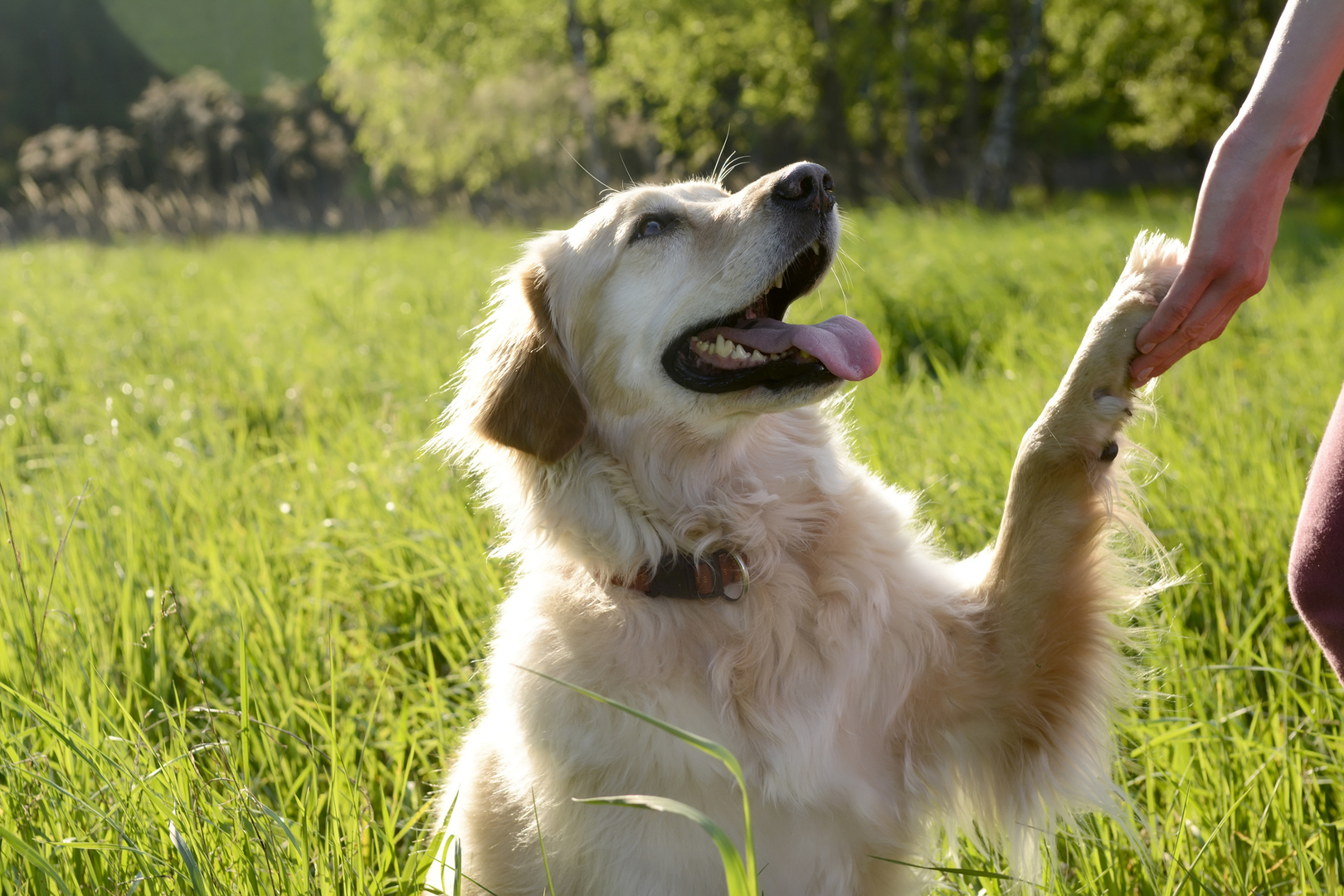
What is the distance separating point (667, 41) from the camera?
21.0m

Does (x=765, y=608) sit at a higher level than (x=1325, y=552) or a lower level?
lower

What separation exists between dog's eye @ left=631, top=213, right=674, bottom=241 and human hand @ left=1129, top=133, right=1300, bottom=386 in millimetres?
1149

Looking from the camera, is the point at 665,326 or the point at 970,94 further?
the point at 970,94

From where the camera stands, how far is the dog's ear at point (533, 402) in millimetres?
1991

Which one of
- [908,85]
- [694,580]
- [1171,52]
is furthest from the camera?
[1171,52]

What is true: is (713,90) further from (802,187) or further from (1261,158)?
(1261,158)

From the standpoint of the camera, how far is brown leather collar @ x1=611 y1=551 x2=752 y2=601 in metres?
1.90

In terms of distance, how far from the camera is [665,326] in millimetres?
2191

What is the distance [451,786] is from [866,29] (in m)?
22.8

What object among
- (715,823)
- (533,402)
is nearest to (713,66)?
(533,402)

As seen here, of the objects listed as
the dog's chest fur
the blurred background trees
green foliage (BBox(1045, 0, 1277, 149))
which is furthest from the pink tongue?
green foliage (BBox(1045, 0, 1277, 149))

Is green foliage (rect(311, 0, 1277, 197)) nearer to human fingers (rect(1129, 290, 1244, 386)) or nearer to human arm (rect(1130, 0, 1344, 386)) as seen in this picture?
human fingers (rect(1129, 290, 1244, 386))

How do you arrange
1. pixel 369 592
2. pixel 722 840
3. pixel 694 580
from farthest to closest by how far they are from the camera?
pixel 369 592 < pixel 694 580 < pixel 722 840

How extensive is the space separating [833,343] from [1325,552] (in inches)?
37.6
